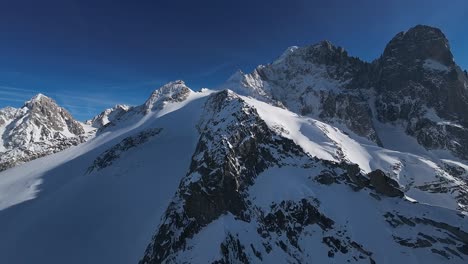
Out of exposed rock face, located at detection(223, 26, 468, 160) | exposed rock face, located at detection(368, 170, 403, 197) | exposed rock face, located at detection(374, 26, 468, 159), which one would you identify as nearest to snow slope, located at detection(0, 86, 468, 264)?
exposed rock face, located at detection(368, 170, 403, 197)

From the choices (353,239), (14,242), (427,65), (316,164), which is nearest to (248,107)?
(316,164)

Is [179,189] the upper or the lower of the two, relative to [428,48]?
lower

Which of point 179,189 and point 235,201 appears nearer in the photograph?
point 235,201

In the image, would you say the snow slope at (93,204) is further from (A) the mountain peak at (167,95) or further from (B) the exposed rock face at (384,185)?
(A) the mountain peak at (167,95)

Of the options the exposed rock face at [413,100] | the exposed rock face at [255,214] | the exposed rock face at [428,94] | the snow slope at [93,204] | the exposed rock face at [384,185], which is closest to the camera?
the exposed rock face at [255,214]

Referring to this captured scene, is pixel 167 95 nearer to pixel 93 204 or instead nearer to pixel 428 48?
pixel 93 204

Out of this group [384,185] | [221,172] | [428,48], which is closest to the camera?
[384,185]

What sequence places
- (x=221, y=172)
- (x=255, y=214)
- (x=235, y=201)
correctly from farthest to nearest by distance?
(x=221, y=172)
(x=235, y=201)
(x=255, y=214)

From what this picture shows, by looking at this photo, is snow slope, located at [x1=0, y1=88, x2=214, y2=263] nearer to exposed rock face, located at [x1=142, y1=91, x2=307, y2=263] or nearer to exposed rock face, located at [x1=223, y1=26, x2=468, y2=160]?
exposed rock face, located at [x1=142, y1=91, x2=307, y2=263]

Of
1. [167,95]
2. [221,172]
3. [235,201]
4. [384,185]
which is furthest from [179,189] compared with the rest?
[167,95]

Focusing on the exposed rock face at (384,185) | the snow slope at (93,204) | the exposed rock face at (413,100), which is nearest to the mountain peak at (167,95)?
the exposed rock face at (413,100)

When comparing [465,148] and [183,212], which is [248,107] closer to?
[183,212]
